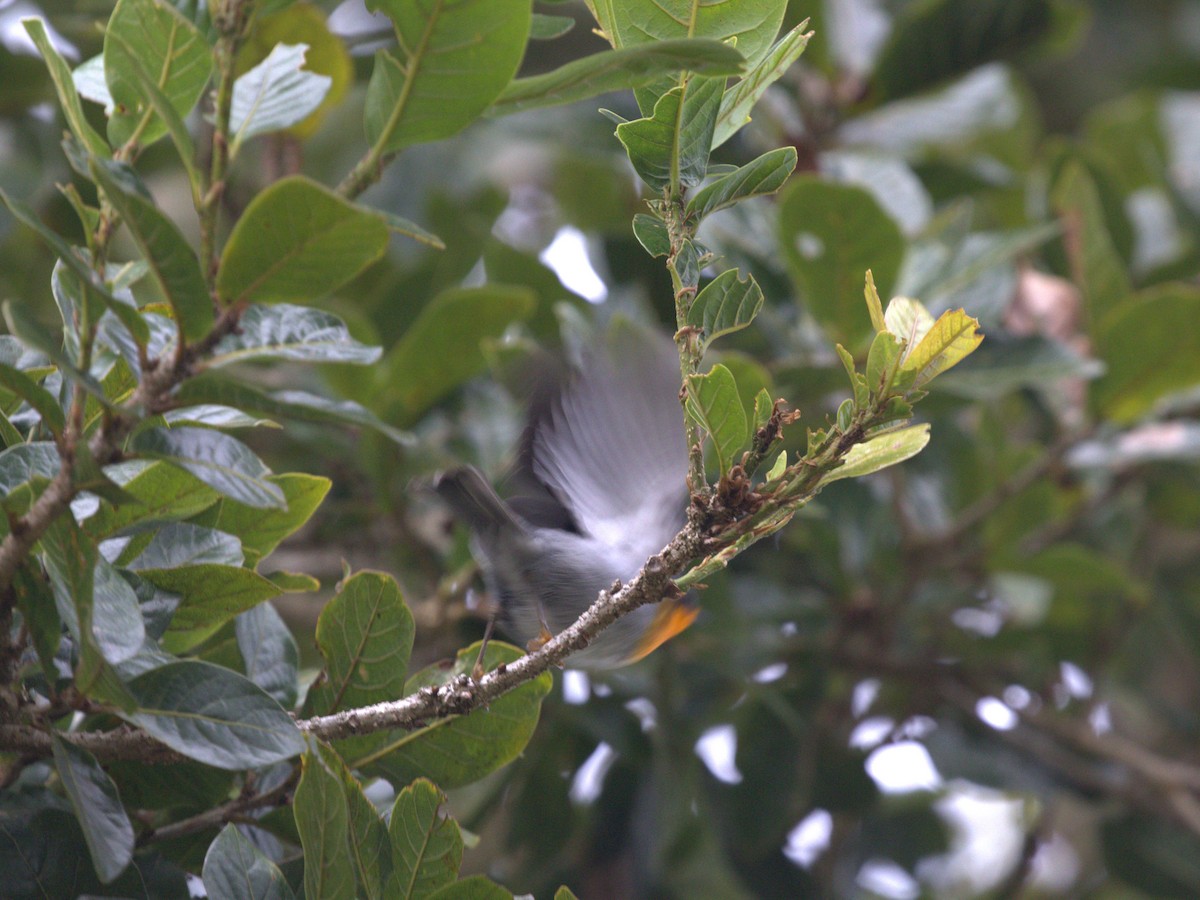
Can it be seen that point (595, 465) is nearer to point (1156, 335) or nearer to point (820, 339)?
point (820, 339)

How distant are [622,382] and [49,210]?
68.4 inches

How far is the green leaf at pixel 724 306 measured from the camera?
926 millimetres

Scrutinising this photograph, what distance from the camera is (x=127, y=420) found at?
90cm

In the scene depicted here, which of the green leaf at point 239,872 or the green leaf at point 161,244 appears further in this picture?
the green leaf at point 239,872

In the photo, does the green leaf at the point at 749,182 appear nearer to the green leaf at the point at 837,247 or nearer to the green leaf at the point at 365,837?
the green leaf at the point at 365,837

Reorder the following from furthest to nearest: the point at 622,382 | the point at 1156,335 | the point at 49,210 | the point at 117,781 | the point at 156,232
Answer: the point at 49,210
the point at 1156,335
the point at 622,382
the point at 117,781
the point at 156,232

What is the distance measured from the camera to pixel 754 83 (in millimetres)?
997

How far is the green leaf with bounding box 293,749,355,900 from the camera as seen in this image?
0.97m

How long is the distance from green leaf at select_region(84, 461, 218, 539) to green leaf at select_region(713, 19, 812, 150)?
57 centimetres

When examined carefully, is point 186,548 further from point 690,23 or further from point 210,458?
point 690,23

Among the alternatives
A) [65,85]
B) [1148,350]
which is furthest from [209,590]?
[1148,350]

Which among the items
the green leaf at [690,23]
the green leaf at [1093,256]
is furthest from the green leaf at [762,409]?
the green leaf at [1093,256]

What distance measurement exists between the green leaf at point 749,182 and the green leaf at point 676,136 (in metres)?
0.02

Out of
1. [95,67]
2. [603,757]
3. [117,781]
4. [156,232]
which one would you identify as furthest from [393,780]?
[603,757]
